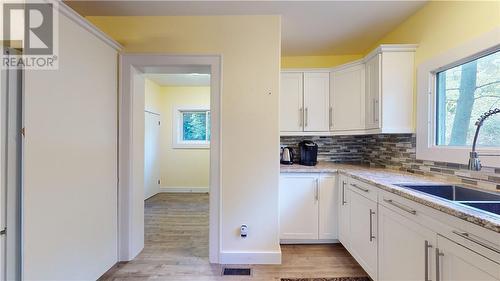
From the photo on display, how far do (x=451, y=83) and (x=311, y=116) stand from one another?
56.3 inches

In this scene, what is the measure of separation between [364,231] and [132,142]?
2307mm

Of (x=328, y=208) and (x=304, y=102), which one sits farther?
(x=304, y=102)

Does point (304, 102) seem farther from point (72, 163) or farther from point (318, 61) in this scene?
point (72, 163)

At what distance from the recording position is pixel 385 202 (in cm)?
171

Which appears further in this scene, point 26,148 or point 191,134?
point 191,134

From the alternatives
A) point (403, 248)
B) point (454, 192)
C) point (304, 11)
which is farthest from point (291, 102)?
point (403, 248)

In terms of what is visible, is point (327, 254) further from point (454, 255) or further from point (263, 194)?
point (454, 255)

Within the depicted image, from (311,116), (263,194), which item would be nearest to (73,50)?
(263,194)

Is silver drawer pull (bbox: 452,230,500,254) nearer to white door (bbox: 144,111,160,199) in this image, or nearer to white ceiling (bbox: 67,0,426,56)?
white ceiling (bbox: 67,0,426,56)

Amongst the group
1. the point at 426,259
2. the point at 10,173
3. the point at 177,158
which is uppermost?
the point at 10,173

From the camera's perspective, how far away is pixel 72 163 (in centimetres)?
173

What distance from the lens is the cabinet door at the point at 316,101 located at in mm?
3092

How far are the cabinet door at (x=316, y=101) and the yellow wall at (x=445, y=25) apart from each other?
894mm

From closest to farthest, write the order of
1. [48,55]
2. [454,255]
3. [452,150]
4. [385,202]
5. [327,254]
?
[454,255]
[48,55]
[385,202]
[452,150]
[327,254]
